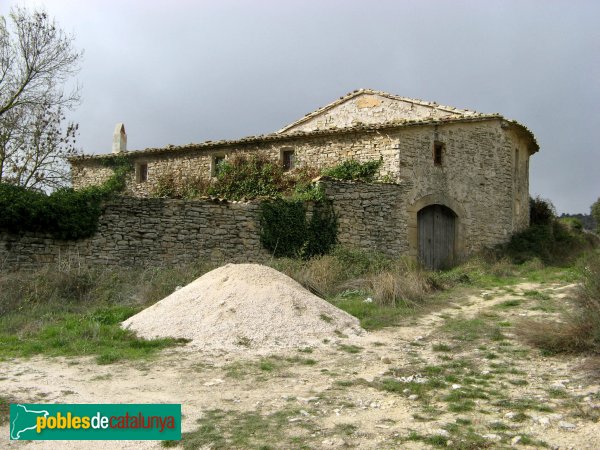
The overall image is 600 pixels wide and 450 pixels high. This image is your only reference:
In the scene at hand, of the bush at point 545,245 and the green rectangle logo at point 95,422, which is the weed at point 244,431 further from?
the bush at point 545,245

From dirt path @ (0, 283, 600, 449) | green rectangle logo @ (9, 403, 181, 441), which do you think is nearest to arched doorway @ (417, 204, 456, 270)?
dirt path @ (0, 283, 600, 449)

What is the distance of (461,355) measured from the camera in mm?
7500

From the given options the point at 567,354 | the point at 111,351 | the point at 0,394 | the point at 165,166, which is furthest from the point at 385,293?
the point at 165,166

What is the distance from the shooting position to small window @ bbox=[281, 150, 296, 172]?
1780 centimetres

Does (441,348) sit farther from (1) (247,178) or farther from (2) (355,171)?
(1) (247,178)

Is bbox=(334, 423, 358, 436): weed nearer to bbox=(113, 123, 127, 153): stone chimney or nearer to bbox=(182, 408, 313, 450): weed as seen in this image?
bbox=(182, 408, 313, 450): weed

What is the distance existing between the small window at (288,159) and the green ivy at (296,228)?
10.7ft

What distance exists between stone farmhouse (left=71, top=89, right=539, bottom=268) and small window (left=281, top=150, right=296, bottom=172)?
31 mm

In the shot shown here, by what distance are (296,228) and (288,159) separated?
13.2 feet

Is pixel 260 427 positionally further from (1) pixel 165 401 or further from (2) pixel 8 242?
(2) pixel 8 242

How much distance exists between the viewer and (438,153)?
1678cm

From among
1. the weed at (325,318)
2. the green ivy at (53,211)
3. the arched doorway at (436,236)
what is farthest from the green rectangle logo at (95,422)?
the arched doorway at (436,236)

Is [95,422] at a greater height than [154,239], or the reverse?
[154,239]

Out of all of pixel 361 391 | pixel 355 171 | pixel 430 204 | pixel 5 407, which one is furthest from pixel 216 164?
pixel 5 407
